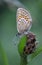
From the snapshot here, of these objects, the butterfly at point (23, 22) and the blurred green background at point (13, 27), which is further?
the blurred green background at point (13, 27)

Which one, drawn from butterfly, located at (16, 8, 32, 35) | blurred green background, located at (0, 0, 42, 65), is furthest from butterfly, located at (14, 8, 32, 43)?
blurred green background, located at (0, 0, 42, 65)

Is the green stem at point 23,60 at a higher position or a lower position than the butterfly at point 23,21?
lower

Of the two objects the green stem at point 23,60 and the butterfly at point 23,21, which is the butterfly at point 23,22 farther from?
the green stem at point 23,60

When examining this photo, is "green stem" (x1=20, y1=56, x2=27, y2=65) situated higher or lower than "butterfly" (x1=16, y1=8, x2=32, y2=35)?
lower

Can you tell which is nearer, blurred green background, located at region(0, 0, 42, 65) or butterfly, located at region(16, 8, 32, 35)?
butterfly, located at region(16, 8, 32, 35)

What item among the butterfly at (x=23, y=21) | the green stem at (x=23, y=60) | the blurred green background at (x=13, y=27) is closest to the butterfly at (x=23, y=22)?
the butterfly at (x=23, y=21)

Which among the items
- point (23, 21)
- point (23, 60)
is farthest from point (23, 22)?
point (23, 60)

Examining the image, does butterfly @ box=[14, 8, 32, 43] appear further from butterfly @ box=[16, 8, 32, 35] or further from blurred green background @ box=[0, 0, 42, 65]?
blurred green background @ box=[0, 0, 42, 65]

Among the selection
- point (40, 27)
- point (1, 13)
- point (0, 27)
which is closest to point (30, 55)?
point (40, 27)
